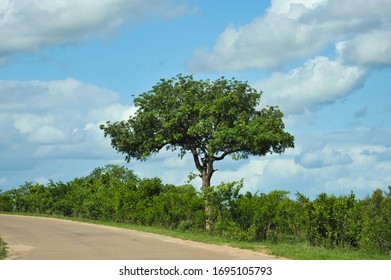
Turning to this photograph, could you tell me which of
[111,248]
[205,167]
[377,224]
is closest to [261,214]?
[377,224]

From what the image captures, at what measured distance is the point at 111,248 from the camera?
18812 mm

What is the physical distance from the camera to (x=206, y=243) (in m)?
20.9

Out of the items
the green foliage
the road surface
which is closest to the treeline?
the green foliage

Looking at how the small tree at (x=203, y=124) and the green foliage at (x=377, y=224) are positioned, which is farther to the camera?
the small tree at (x=203, y=124)

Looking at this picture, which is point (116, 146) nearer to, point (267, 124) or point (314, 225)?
point (267, 124)

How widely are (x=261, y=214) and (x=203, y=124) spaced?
1173cm

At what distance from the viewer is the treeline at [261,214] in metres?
19.6

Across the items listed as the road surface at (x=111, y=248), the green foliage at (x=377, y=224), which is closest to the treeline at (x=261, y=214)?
the green foliage at (x=377, y=224)

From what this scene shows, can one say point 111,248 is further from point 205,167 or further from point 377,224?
point 205,167

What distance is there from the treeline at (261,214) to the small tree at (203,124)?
309 centimetres

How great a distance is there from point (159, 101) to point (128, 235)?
565 inches

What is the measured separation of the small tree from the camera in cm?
3428

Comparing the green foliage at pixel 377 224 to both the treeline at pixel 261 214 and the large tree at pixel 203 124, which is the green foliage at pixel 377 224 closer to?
the treeline at pixel 261 214
